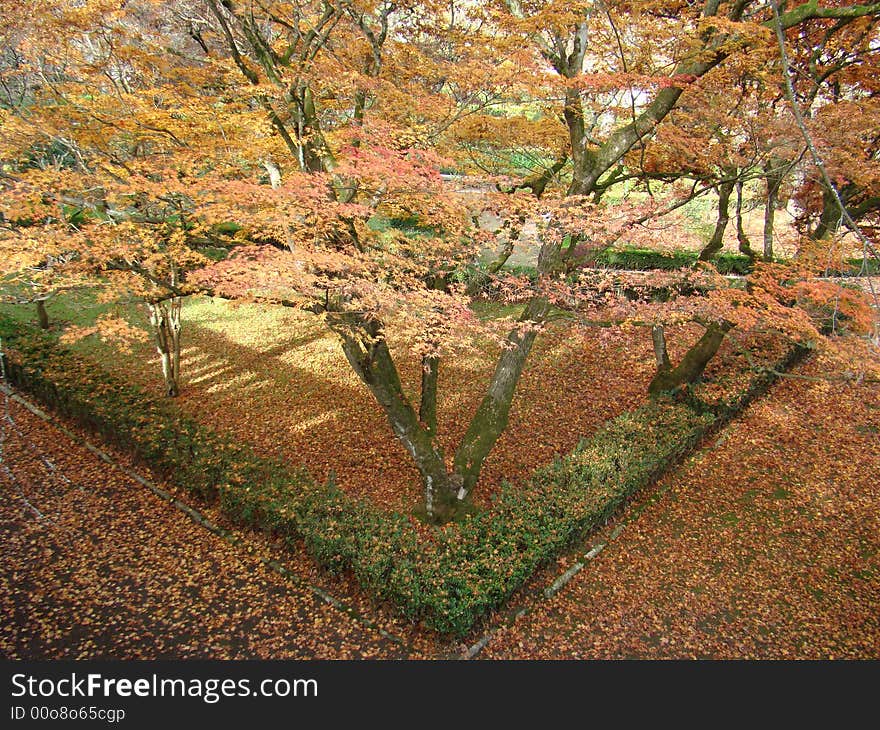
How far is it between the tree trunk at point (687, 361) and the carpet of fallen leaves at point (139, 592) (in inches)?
259

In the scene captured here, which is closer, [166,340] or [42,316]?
[166,340]

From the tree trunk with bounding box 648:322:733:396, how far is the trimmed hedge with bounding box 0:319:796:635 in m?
0.68

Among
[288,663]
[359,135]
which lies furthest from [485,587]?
[359,135]

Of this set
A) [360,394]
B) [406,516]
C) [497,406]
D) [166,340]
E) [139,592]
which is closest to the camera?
[139,592]

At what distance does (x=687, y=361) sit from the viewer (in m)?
9.11

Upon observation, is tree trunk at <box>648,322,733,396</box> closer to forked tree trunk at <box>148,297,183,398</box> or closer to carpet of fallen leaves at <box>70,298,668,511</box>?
carpet of fallen leaves at <box>70,298,668,511</box>

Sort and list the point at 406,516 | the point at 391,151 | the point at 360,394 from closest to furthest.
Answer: the point at 406,516 < the point at 391,151 < the point at 360,394

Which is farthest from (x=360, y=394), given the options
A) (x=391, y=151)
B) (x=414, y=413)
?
(x=391, y=151)

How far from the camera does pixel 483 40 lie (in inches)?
293

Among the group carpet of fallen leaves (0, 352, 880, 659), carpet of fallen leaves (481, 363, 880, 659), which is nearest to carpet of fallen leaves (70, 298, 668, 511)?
carpet of fallen leaves (0, 352, 880, 659)

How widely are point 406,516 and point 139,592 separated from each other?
10.1 ft

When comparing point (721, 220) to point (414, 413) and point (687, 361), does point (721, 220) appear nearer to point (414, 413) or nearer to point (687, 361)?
point (687, 361)

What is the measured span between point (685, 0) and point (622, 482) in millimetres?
7829

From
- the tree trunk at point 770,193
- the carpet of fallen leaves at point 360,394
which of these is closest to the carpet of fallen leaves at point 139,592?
the carpet of fallen leaves at point 360,394
